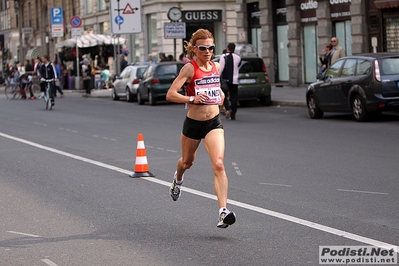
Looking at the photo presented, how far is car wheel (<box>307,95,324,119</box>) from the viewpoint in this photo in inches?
872

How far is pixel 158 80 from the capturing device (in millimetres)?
31922

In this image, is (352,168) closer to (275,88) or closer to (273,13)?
(275,88)

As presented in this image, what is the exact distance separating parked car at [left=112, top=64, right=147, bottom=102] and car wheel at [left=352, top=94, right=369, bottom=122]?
1531cm

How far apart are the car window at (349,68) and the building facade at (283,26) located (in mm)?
8817

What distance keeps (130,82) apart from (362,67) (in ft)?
52.8

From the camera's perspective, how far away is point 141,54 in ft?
175

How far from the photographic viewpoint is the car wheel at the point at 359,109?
20.0 m

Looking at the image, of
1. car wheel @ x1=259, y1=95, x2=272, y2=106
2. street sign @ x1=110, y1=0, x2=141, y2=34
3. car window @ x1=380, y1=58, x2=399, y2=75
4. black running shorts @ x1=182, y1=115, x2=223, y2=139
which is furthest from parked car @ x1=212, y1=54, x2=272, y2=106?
black running shorts @ x1=182, y1=115, x2=223, y2=139

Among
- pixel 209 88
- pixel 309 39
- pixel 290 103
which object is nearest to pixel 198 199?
pixel 209 88

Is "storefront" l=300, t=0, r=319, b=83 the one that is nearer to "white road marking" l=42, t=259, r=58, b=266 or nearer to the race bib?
the race bib

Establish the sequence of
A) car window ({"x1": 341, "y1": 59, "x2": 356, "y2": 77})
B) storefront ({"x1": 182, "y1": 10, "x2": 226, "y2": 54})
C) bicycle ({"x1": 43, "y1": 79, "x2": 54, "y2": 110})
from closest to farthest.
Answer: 1. car window ({"x1": 341, "y1": 59, "x2": 356, "y2": 77})
2. bicycle ({"x1": 43, "y1": 79, "x2": 54, "y2": 110})
3. storefront ({"x1": 182, "y1": 10, "x2": 226, "y2": 54})

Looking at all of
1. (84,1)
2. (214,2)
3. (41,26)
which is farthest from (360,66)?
(41,26)

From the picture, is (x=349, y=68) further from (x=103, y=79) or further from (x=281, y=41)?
(x=103, y=79)

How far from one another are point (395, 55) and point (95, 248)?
14.0 m
